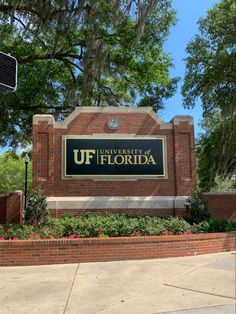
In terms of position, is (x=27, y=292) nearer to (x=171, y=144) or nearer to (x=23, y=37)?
(x=171, y=144)

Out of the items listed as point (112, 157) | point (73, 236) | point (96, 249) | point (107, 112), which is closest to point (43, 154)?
point (112, 157)

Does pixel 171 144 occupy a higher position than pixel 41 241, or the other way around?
pixel 171 144

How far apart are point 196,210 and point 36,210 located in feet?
17.9

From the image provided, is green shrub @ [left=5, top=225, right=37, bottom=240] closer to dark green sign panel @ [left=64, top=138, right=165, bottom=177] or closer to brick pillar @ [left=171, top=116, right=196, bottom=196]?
dark green sign panel @ [left=64, top=138, right=165, bottom=177]

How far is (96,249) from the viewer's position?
9531 mm

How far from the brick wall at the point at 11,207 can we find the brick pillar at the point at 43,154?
21.5ft

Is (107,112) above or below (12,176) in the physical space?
above

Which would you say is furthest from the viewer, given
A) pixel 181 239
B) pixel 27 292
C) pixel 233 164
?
pixel 233 164

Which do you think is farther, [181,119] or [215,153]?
[215,153]

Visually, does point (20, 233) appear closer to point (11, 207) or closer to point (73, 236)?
point (73, 236)

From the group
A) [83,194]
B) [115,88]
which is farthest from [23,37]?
[83,194]

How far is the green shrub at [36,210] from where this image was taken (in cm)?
1259

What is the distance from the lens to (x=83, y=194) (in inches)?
550

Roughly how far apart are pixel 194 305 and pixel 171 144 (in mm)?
9423
